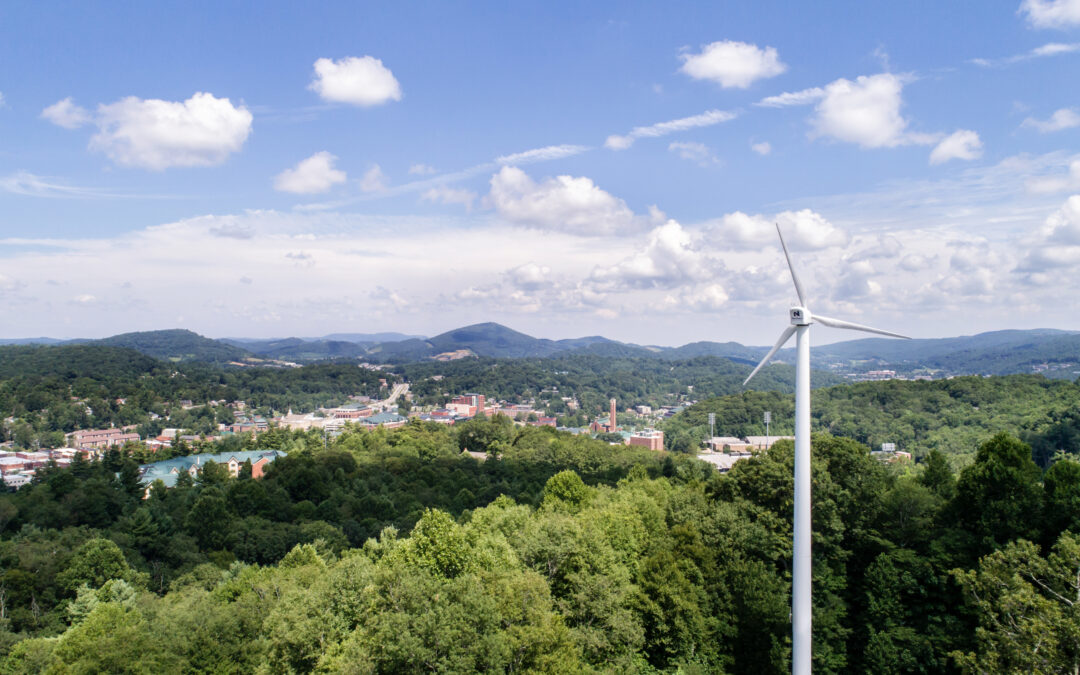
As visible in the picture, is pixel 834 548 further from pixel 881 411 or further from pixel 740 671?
pixel 881 411

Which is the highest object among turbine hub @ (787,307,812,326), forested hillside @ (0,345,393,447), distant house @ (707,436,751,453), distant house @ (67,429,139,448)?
turbine hub @ (787,307,812,326)

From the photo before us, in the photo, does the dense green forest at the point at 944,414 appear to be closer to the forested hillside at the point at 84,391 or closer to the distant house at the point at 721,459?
the distant house at the point at 721,459

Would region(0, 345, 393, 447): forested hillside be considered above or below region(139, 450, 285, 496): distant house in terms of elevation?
above

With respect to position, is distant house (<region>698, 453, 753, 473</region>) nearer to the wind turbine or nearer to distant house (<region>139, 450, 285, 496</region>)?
distant house (<region>139, 450, 285, 496</region>)

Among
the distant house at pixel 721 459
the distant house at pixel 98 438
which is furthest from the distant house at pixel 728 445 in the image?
the distant house at pixel 98 438

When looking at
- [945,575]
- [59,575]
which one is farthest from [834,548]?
[59,575]

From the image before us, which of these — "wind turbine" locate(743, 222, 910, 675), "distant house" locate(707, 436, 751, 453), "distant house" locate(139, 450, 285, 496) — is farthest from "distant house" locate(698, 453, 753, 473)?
"wind turbine" locate(743, 222, 910, 675)
